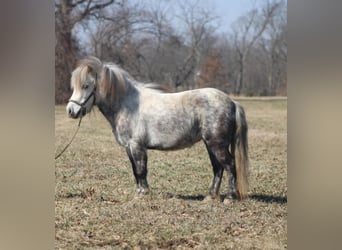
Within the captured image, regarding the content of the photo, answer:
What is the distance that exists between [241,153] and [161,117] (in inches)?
24.3

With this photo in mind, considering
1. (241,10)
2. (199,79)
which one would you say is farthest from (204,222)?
(241,10)

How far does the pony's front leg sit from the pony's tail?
0.65 metres

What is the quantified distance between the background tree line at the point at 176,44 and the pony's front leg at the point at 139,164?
50 centimetres

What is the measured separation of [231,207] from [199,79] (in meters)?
0.92

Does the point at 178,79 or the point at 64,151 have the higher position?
the point at 178,79

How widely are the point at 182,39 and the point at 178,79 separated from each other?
282mm

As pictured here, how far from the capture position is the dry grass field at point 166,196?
3.19 meters

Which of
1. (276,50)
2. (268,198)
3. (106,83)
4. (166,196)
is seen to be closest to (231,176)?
(268,198)

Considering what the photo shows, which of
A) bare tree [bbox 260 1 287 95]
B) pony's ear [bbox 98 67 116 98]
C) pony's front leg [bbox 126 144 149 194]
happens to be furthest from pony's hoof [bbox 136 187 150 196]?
bare tree [bbox 260 1 287 95]

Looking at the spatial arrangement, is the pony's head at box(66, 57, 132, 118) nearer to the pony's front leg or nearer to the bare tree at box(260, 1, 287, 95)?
the pony's front leg

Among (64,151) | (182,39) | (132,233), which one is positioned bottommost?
(132,233)

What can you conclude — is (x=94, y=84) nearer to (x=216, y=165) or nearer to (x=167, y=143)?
(x=167, y=143)

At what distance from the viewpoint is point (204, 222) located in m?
3.20
